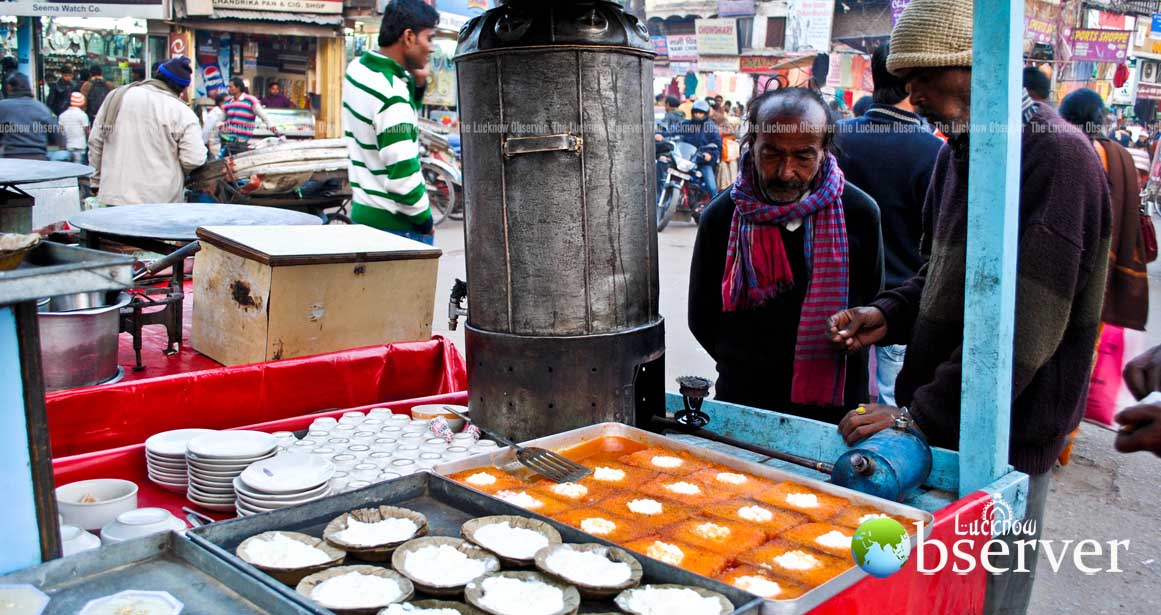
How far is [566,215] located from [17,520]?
131 centimetres

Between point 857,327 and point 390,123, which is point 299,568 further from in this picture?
point 390,123

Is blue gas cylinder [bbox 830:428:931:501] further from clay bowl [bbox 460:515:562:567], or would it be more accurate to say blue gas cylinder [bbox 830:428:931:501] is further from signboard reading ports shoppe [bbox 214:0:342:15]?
signboard reading ports shoppe [bbox 214:0:342:15]

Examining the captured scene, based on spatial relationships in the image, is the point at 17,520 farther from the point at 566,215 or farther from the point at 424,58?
the point at 424,58

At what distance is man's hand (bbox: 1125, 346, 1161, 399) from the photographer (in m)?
1.72

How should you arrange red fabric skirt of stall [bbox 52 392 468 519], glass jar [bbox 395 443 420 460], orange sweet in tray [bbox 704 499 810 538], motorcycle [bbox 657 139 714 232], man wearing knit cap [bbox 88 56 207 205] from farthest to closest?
motorcycle [bbox 657 139 714 232] < man wearing knit cap [bbox 88 56 207 205] < glass jar [bbox 395 443 420 460] < red fabric skirt of stall [bbox 52 392 468 519] < orange sweet in tray [bbox 704 499 810 538]

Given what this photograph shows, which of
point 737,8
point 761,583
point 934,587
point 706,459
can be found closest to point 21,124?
point 706,459

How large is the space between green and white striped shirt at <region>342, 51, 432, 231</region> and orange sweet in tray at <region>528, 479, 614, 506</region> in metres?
2.19

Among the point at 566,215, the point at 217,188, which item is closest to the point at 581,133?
the point at 566,215

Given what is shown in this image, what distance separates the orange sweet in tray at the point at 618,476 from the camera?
1991 mm

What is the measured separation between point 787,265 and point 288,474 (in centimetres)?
157

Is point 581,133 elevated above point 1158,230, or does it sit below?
above

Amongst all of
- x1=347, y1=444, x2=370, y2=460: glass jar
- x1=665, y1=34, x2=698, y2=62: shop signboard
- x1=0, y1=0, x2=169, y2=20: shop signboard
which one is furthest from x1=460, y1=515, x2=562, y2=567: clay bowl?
x1=665, y1=34, x2=698, y2=62: shop signboard

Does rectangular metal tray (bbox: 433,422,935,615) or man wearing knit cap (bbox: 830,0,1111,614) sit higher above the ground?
man wearing knit cap (bbox: 830,0,1111,614)

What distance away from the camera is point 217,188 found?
8.90 meters
